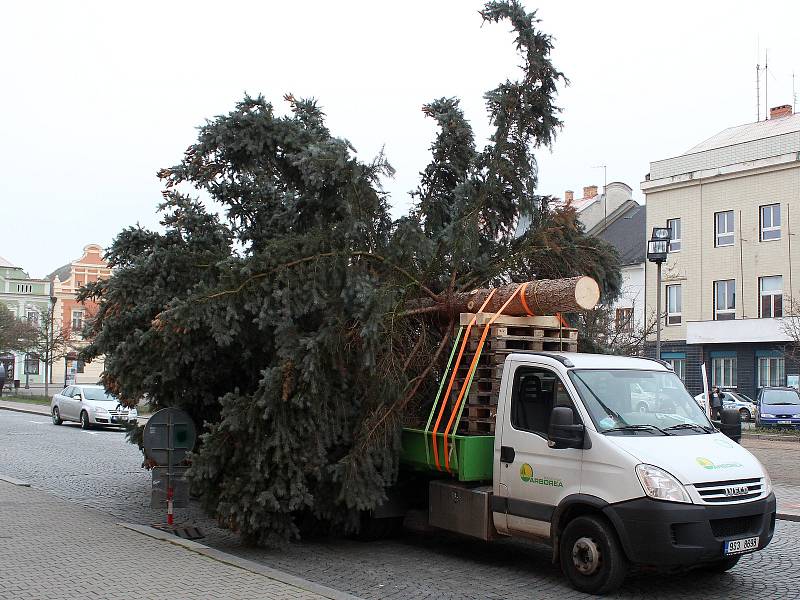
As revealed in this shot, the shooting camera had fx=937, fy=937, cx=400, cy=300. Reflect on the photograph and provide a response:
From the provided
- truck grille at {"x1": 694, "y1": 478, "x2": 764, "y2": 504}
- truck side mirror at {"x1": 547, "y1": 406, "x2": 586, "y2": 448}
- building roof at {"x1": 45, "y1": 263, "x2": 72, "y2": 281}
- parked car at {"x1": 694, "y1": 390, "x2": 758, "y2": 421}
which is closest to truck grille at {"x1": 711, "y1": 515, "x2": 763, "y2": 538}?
truck grille at {"x1": 694, "y1": 478, "x2": 764, "y2": 504}

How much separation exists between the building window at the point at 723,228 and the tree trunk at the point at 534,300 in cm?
3748

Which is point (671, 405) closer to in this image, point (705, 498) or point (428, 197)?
point (705, 498)

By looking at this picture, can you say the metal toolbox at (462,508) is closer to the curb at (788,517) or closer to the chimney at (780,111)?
the curb at (788,517)

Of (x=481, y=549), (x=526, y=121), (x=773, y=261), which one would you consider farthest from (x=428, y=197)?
(x=773, y=261)

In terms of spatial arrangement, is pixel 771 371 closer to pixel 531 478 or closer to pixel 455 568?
pixel 455 568

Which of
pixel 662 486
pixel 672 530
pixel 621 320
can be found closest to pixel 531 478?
pixel 662 486

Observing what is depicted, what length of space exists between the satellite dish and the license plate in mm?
5667

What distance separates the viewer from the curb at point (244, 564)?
7605 mm

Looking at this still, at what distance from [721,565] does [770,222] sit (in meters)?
37.9

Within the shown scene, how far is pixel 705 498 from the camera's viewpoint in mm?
7535

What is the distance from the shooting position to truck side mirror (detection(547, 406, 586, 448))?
809cm

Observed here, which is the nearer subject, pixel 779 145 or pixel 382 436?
pixel 382 436

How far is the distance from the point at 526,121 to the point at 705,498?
5181mm

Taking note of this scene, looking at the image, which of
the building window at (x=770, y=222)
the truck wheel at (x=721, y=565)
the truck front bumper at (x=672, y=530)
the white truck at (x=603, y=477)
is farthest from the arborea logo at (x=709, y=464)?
the building window at (x=770, y=222)
